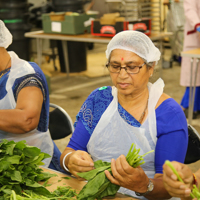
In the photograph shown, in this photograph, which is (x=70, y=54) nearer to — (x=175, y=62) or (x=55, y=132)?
(x=175, y=62)

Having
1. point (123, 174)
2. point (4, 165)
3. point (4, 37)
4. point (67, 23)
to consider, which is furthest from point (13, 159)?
point (67, 23)

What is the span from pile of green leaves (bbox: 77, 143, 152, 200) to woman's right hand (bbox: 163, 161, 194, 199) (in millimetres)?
131

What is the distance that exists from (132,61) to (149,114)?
274 mm

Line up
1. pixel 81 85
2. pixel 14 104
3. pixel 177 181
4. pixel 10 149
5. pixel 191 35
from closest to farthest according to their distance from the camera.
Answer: pixel 177 181, pixel 10 149, pixel 14 104, pixel 191 35, pixel 81 85

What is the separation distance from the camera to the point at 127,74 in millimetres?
1608

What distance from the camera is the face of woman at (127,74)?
1.61 m

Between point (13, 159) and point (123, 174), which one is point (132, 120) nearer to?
point (123, 174)

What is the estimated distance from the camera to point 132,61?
5.27ft

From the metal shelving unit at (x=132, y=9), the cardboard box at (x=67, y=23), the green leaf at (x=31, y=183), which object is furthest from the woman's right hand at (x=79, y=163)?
the metal shelving unit at (x=132, y=9)

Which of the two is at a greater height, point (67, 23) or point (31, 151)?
point (67, 23)

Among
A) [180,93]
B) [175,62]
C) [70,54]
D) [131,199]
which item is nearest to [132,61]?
[131,199]

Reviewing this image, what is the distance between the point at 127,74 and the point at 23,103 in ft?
2.15

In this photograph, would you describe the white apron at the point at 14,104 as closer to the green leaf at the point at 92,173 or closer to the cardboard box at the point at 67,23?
the green leaf at the point at 92,173

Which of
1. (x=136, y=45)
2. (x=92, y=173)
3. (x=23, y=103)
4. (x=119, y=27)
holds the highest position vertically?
(x=136, y=45)
